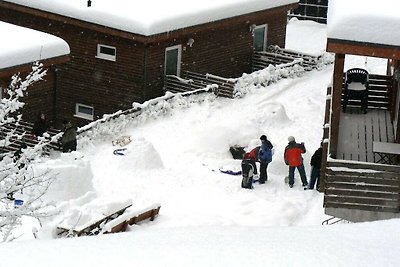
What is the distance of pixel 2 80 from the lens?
23.0 metres

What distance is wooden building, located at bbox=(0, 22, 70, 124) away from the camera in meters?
22.9

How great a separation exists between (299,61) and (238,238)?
20581 millimetres

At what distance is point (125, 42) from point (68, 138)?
5696mm

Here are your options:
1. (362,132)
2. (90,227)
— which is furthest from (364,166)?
(90,227)

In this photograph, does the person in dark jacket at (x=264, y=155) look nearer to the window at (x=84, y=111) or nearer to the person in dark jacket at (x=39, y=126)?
the person in dark jacket at (x=39, y=126)

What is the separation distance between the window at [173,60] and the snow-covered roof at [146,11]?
97cm

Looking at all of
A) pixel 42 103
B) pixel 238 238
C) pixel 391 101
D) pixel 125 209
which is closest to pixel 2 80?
pixel 42 103

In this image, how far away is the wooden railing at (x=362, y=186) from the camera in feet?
53.6

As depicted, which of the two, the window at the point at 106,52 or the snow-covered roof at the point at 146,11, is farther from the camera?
the window at the point at 106,52

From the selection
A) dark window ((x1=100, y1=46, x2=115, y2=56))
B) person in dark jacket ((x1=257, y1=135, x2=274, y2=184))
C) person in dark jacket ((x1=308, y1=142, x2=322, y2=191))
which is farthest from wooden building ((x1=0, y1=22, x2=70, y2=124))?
person in dark jacket ((x1=308, y1=142, x2=322, y2=191))

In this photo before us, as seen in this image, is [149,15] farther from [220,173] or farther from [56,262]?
[56,262]

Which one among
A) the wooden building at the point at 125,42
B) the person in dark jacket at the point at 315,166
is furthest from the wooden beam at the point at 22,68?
the person in dark jacket at the point at 315,166

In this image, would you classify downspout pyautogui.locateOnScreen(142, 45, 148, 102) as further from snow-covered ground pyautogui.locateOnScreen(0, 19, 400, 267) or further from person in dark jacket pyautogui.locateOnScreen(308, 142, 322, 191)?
Answer: person in dark jacket pyautogui.locateOnScreen(308, 142, 322, 191)

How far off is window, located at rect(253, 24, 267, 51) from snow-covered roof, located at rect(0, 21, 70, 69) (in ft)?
28.8
